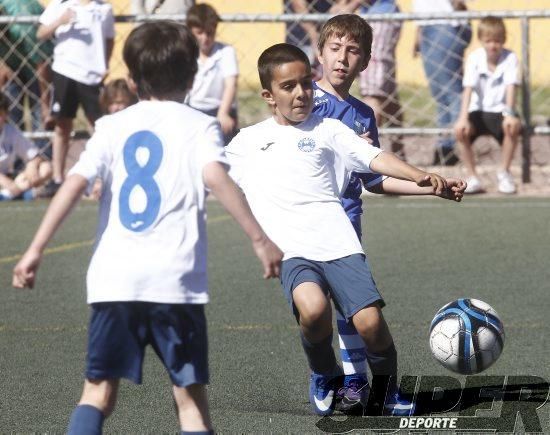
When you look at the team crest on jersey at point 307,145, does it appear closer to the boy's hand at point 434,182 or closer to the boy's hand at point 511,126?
the boy's hand at point 434,182

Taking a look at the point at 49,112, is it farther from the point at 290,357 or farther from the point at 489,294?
the point at 290,357

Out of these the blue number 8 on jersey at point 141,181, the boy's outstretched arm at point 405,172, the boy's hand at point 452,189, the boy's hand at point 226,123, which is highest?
the blue number 8 on jersey at point 141,181

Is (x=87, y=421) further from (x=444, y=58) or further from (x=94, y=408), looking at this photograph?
(x=444, y=58)

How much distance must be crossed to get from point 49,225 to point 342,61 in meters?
1.91

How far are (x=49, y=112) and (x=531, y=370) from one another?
24.7 feet

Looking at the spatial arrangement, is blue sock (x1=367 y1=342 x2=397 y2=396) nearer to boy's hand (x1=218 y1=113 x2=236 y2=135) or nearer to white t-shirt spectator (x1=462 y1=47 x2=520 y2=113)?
boy's hand (x1=218 y1=113 x2=236 y2=135)

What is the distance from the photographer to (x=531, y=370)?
5.45 meters

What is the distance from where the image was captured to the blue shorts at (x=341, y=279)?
4801mm

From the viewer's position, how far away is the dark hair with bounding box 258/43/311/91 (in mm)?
4902

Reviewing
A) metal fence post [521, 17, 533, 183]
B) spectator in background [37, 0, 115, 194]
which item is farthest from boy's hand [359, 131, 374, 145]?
metal fence post [521, 17, 533, 183]

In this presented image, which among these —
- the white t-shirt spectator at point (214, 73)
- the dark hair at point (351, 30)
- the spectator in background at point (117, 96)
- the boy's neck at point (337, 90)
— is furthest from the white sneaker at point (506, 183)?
the boy's neck at point (337, 90)

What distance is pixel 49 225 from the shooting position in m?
3.70

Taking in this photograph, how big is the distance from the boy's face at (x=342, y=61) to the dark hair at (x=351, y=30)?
0.7 inches

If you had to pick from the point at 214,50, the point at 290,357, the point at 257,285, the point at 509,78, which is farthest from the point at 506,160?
the point at 290,357
